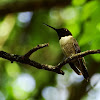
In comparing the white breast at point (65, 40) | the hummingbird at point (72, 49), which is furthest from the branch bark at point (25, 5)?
the white breast at point (65, 40)

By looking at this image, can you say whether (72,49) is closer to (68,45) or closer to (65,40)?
(68,45)

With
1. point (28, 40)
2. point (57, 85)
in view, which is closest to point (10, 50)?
point (28, 40)

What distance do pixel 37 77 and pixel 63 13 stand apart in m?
2.06

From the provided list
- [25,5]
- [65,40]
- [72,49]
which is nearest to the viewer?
[72,49]

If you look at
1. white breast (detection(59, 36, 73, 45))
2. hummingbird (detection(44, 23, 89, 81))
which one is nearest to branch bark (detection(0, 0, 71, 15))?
hummingbird (detection(44, 23, 89, 81))

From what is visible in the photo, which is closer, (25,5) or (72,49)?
(72,49)

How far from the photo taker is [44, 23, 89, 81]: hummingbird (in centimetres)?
351

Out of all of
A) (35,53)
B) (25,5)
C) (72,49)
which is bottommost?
(35,53)

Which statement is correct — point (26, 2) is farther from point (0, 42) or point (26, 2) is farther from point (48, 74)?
point (48, 74)

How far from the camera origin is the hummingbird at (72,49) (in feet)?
11.5

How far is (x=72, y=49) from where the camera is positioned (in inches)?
152

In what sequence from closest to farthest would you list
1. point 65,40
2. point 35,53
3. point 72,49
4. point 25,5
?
point 72,49 < point 65,40 < point 25,5 < point 35,53

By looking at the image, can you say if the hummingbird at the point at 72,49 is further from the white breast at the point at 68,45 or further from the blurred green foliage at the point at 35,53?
the blurred green foliage at the point at 35,53

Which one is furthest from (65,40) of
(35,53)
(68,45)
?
(35,53)
